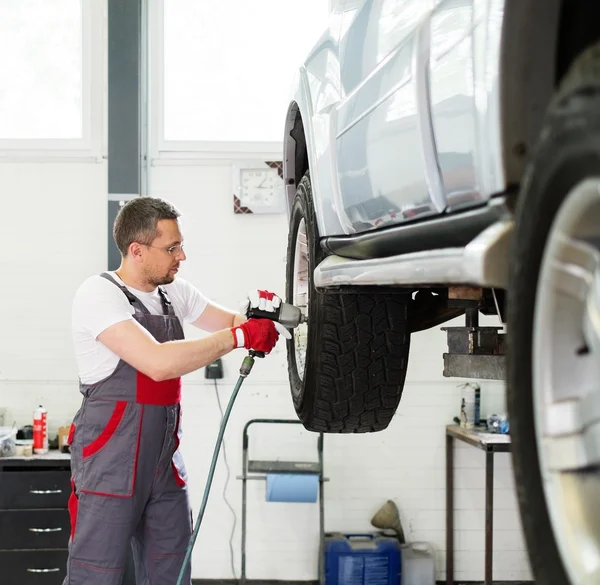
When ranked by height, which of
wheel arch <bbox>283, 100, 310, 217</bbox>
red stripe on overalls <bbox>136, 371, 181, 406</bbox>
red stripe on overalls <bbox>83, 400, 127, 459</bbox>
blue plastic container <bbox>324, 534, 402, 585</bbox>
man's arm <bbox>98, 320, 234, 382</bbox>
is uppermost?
wheel arch <bbox>283, 100, 310, 217</bbox>

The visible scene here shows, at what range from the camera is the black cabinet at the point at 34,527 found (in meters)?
4.08

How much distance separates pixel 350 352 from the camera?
2236mm

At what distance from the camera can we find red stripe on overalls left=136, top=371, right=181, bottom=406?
2.96 meters

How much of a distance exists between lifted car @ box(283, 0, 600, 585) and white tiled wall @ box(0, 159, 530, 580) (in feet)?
9.34

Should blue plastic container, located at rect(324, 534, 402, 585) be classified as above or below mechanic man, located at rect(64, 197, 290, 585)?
below

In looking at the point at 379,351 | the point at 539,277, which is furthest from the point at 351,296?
the point at 539,277

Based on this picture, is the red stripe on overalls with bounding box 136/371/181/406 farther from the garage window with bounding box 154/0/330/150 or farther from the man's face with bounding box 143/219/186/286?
the garage window with bounding box 154/0/330/150

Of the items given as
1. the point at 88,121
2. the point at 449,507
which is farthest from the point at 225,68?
the point at 449,507

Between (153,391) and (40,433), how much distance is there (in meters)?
1.70

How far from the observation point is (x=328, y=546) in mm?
4383

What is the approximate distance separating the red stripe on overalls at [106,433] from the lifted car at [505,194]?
1.35 meters

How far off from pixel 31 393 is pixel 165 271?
81.9 inches

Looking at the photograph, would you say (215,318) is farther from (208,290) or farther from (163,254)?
(208,290)

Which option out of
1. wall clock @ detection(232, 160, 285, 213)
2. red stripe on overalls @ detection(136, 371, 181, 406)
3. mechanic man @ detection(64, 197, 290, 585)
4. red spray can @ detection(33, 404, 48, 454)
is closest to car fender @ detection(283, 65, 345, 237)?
mechanic man @ detection(64, 197, 290, 585)
